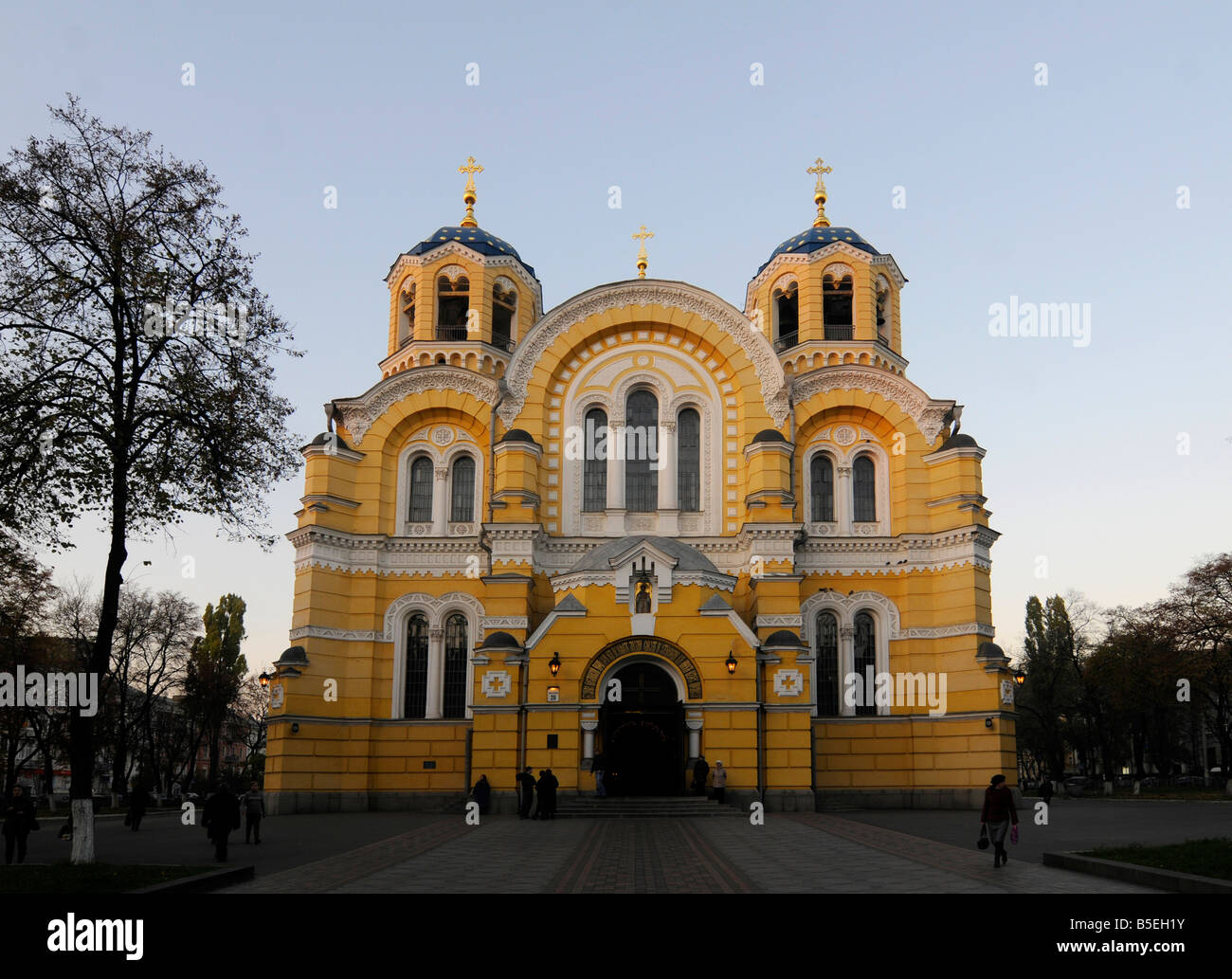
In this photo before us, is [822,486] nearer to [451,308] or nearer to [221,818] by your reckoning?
[451,308]

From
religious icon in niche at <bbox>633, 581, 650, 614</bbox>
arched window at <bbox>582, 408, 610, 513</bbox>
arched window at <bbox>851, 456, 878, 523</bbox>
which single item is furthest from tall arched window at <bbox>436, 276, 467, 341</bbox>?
arched window at <bbox>851, 456, 878, 523</bbox>

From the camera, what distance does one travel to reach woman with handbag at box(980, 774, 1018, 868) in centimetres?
1756

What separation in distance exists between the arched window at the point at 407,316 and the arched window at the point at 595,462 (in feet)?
27.3

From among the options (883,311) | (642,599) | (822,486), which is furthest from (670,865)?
(883,311)

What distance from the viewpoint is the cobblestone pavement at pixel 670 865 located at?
1501 cm

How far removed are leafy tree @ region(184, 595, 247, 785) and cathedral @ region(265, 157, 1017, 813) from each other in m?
28.2

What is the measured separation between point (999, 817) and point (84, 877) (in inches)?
542

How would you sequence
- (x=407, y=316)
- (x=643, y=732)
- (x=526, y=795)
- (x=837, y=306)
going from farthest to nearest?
(x=407, y=316), (x=837, y=306), (x=643, y=732), (x=526, y=795)

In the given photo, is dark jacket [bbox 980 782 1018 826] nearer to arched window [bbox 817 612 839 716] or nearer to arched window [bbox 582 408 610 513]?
arched window [bbox 817 612 839 716]

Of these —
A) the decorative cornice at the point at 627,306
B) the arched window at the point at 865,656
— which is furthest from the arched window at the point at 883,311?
the arched window at the point at 865,656

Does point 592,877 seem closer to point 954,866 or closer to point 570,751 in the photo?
point 954,866

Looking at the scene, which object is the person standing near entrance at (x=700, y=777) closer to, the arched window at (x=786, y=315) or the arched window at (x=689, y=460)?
the arched window at (x=689, y=460)

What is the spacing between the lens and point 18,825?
19078 mm
